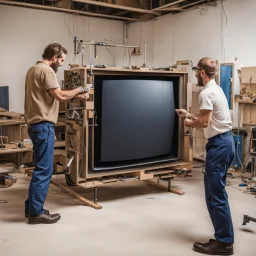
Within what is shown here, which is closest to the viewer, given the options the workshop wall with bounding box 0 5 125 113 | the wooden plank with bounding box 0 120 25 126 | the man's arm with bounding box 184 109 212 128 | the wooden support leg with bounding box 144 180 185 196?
the man's arm with bounding box 184 109 212 128

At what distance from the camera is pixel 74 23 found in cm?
821

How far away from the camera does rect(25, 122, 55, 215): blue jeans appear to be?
3.83 metres

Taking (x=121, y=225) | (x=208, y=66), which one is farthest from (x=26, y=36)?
(x=208, y=66)

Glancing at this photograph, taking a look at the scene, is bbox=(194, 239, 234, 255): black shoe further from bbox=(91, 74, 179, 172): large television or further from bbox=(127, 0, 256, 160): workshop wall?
bbox=(127, 0, 256, 160): workshop wall

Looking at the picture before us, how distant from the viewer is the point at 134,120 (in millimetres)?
4742

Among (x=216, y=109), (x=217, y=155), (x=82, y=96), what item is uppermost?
(x=82, y=96)

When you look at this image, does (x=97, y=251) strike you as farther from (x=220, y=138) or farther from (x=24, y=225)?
(x=220, y=138)

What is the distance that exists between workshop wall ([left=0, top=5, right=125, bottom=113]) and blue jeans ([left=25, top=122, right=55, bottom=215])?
12.9 ft

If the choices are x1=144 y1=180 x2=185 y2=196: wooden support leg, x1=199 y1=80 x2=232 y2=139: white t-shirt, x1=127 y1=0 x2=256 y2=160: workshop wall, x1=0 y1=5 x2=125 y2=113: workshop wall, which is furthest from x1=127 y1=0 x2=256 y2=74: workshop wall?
x1=199 y1=80 x2=232 y2=139: white t-shirt

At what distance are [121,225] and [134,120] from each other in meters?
1.38

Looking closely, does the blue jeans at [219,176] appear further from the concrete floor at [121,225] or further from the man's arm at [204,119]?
the concrete floor at [121,225]

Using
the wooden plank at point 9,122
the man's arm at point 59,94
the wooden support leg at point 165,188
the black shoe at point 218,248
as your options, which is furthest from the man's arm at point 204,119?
the wooden plank at point 9,122

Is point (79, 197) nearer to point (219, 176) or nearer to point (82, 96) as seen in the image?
point (82, 96)

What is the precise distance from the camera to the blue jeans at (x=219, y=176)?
10.2ft
